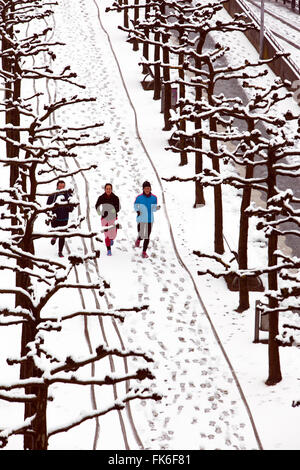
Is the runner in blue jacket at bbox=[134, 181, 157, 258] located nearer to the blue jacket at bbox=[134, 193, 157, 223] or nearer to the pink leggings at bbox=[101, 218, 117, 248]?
the blue jacket at bbox=[134, 193, 157, 223]

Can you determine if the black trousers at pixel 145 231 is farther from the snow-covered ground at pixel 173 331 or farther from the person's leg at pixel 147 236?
the snow-covered ground at pixel 173 331

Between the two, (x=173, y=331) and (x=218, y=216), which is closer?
(x=173, y=331)

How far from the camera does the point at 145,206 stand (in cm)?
1905

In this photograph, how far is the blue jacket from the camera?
62.2 feet

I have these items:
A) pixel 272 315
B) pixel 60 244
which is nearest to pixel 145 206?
pixel 60 244

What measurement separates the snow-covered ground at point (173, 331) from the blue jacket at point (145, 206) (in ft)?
2.87

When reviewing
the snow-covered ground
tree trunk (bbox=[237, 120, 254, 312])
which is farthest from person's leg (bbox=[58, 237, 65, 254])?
tree trunk (bbox=[237, 120, 254, 312])

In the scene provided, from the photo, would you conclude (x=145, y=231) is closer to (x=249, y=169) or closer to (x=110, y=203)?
(x=110, y=203)

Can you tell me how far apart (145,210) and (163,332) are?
3.25 metres

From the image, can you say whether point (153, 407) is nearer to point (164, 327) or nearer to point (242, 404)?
point (242, 404)

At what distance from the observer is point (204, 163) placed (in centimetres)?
2486

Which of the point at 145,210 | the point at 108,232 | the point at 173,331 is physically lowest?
the point at 173,331

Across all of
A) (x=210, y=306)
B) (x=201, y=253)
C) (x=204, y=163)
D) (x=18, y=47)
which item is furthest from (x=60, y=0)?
(x=201, y=253)
